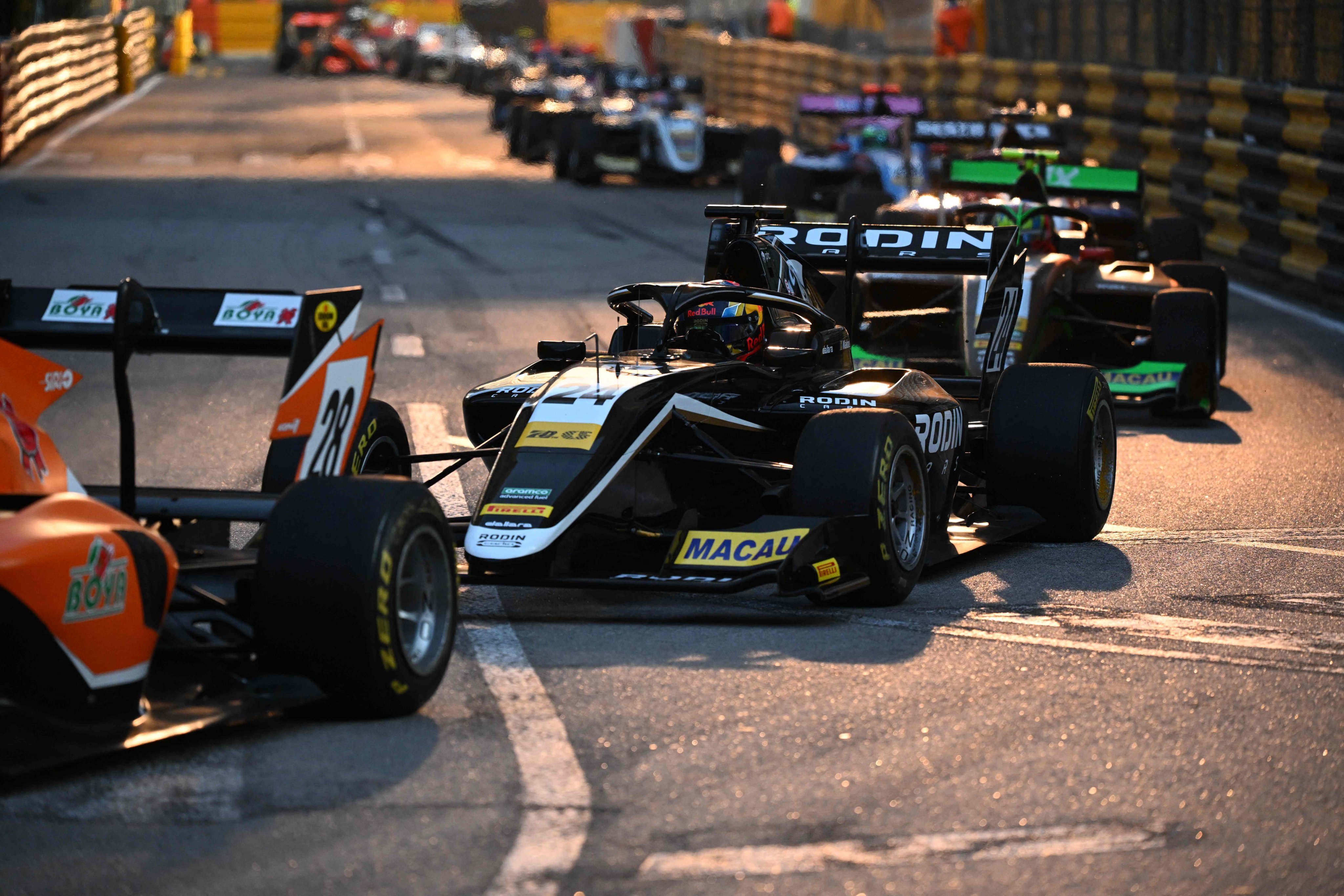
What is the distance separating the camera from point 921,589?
6.96 metres

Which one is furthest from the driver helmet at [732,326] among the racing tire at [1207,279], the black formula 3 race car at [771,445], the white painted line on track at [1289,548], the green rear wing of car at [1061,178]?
the green rear wing of car at [1061,178]

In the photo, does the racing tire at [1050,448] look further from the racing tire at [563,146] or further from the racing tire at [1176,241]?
the racing tire at [563,146]

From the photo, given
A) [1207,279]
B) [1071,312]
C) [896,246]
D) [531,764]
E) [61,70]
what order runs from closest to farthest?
[531,764]
[896,246]
[1071,312]
[1207,279]
[61,70]

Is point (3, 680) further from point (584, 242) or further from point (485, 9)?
point (485, 9)

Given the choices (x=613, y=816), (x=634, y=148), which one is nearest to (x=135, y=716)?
(x=613, y=816)

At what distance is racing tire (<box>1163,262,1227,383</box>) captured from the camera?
42.0 feet

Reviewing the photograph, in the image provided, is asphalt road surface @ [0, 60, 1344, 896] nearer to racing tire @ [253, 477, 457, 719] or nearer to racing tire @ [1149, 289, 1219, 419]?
racing tire @ [253, 477, 457, 719]

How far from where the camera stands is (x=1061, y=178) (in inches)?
579

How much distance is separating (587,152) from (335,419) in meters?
21.4

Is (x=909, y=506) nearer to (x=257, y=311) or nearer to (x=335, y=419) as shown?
(x=335, y=419)

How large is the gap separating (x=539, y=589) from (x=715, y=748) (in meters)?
2.08

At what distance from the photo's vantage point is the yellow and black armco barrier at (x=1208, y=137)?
51.4 feet

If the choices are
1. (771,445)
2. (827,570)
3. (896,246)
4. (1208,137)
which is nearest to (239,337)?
(827,570)

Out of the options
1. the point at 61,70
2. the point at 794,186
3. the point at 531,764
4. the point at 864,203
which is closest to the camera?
the point at 531,764
